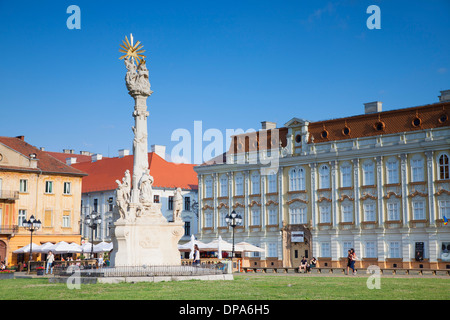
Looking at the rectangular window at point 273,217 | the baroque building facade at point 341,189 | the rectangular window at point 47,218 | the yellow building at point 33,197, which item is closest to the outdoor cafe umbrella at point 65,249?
the yellow building at point 33,197

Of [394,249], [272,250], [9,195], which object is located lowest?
[272,250]

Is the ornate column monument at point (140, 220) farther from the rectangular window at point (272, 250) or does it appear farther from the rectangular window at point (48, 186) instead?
the rectangular window at point (48, 186)

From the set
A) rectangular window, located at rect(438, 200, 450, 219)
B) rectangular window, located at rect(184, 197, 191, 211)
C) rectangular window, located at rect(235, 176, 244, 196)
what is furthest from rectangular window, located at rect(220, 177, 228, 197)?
rectangular window, located at rect(438, 200, 450, 219)

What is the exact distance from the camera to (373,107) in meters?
57.5

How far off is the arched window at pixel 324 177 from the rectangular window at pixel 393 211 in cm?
630

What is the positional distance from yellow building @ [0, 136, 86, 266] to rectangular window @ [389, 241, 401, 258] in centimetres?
3068

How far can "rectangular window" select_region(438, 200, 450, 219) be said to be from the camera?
1951 inches

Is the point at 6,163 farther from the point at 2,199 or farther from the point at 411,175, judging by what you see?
the point at 411,175

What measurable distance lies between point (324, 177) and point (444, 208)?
1130 cm

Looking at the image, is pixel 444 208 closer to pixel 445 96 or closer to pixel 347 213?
pixel 347 213

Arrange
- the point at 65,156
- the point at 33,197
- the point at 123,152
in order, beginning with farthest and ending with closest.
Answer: the point at 65,156
the point at 123,152
the point at 33,197

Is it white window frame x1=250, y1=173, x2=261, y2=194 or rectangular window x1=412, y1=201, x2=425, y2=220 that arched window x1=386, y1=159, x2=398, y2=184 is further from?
white window frame x1=250, y1=173, x2=261, y2=194

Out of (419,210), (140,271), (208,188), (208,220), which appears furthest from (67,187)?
(140,271)
